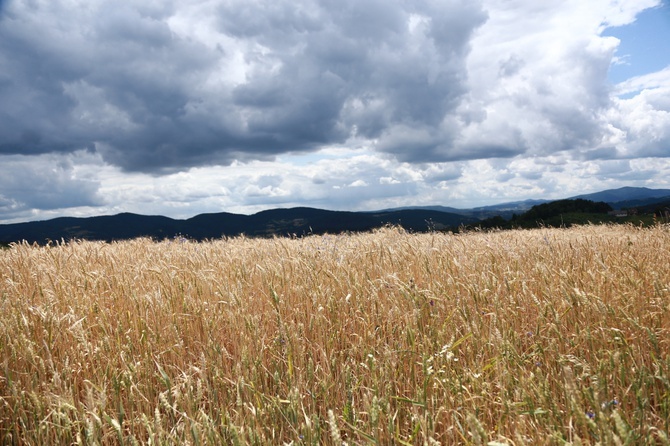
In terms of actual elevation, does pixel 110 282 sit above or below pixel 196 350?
above

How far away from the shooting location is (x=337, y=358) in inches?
123

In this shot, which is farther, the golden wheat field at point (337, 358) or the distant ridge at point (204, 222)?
the distant ridge at point (204, 222)

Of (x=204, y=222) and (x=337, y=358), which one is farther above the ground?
(x=204, y=222)

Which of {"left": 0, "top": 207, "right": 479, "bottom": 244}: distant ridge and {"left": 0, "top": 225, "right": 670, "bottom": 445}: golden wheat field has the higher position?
{"left": 0, "top": 207, "right": 479, "bottom": 244}: distant ridge

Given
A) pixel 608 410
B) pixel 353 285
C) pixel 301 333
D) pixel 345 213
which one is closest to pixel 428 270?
pixel 353 285

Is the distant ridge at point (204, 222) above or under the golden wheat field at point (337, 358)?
above

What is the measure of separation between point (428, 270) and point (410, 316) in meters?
1.23

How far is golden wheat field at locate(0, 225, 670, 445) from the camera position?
2291 mm

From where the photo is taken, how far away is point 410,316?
11.5ft

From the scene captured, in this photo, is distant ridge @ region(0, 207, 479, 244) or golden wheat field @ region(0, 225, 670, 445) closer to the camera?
golden wheat field @ region(0, 225, 670, 445)

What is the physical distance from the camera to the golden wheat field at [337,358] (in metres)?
2.29

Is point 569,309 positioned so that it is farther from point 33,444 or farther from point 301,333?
point 33,444

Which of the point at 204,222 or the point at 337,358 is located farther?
the point at 204,222

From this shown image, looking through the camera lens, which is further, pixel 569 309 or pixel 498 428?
pixel 569 309
